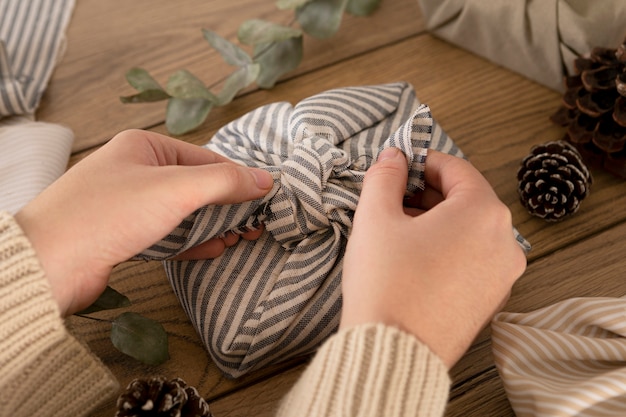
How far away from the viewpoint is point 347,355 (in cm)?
43

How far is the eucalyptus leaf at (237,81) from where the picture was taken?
756 mm

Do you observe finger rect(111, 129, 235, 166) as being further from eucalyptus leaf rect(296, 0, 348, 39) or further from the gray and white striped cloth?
eucalyptus leaf rect(296, 0, 348, 39)

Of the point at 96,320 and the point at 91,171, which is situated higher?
the point at 91,171

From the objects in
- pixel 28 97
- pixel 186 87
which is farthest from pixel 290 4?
pixel 28 97

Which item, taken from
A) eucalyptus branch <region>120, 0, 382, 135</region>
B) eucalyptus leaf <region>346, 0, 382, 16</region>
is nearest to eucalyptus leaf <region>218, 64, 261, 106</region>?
eucalyptus branch <region>120, 0, 382, 135</region>

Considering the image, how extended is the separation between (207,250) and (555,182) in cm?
33

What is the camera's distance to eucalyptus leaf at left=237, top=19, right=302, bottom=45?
77cm

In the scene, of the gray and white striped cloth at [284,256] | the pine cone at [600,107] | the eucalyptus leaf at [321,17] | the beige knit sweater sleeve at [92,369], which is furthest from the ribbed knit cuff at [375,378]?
the eucalyptus leaf at [321,17]

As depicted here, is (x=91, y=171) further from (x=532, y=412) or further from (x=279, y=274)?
(x=532, y=412)

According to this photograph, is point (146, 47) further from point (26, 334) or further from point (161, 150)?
point (26, 334)

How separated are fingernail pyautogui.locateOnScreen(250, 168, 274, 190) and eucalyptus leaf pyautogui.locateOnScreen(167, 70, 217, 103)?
0.22m

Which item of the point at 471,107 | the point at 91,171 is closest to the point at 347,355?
the point at 91,171

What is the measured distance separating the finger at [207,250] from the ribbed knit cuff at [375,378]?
0.59ft

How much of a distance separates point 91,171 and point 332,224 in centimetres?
20
